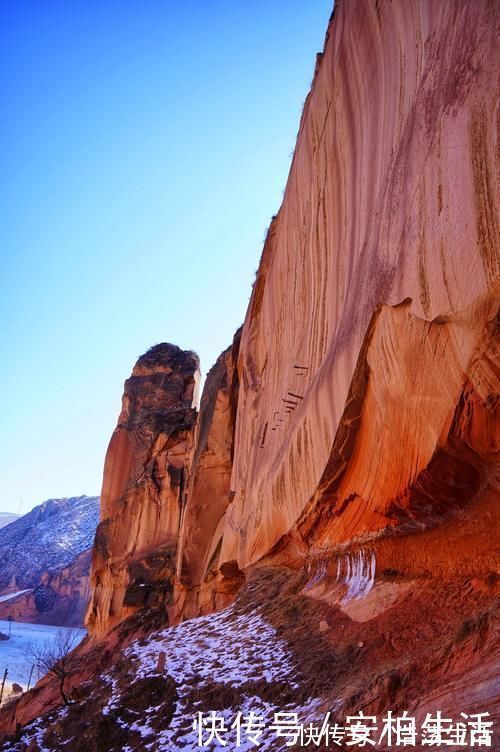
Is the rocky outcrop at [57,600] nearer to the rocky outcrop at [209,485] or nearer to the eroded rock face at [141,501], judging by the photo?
the eroded rock face at [141,501]

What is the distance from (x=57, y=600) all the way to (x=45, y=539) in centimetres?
1780

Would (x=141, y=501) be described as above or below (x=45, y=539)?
above

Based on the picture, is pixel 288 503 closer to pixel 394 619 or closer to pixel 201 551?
pixel 394 619

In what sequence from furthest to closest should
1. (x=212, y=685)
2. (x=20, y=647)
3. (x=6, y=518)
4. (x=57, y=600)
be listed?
(x=6, y=518) < (x=57, y=600) < (x=20, y=647) < (x=212, y=685)

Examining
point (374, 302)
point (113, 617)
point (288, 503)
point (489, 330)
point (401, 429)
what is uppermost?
point (374, 302)

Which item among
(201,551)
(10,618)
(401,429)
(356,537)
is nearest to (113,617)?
(201,551)

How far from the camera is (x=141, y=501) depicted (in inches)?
853

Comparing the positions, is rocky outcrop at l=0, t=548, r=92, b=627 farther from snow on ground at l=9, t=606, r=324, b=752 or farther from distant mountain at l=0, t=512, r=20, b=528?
distant mountain at l=0, t=512, r=20, b=528

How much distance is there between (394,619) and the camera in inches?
164

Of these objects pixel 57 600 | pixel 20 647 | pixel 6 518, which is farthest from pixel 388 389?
pixel 6 518

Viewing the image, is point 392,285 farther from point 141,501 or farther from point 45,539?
point 45,539

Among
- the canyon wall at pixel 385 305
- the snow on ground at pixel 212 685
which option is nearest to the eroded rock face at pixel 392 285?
the canyon wall at pixel 385 305

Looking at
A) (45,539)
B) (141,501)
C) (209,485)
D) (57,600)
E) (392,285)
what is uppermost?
(392,285)

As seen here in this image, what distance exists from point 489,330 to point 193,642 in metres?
5.43
